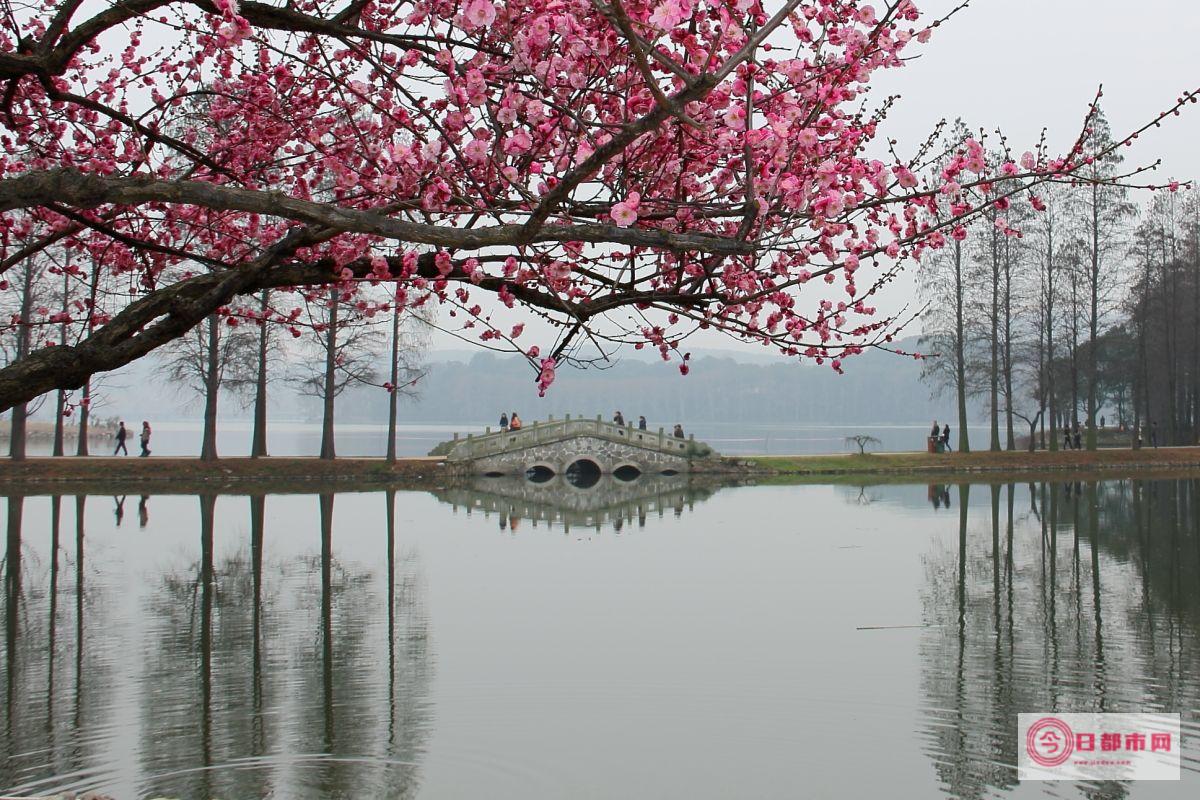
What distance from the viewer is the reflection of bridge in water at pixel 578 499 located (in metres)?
29.9

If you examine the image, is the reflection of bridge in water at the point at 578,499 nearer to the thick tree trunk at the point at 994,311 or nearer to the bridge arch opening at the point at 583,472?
the bridge arch opening at the point at 583,472

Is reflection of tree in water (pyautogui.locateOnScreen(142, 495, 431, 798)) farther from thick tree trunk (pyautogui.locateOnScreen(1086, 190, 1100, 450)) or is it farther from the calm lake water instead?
thick tree trunk (pyautogui.locateOnScreen(1086, 190, 1100, 450))

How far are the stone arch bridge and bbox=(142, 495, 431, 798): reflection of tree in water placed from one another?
25603mm

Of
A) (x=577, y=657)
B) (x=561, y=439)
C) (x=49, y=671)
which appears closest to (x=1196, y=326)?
(x=561, y=439)

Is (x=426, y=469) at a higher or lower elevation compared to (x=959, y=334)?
lower

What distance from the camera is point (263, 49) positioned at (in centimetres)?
870

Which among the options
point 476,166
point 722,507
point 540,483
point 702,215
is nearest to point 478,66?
point 476,166

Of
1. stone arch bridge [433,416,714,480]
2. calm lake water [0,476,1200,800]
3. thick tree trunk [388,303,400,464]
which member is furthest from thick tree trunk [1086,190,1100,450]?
thick tree trunk [388,303,400,464]

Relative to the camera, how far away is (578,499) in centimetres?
3666

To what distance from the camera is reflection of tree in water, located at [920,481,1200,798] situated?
10.2 m

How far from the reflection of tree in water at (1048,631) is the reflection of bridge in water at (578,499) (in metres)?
9.25

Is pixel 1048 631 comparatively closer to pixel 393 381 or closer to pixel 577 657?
pixel 577 657

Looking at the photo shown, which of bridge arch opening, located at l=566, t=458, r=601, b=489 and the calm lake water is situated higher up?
bridge arch opening, located at l=566, t=458, r=601, b=489

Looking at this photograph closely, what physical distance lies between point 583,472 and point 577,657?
36.8m
